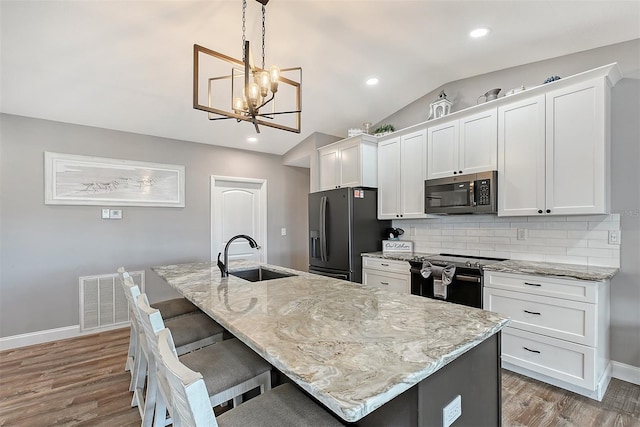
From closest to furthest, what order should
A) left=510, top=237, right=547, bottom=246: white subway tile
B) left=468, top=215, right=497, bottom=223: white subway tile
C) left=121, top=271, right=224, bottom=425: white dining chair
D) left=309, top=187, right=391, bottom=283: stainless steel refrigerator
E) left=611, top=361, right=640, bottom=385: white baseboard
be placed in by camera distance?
left=121, top=271, right=224, bottom=425: white dining chair → left=611, top=361, right=640, bottom=385: white baseboard → left=510, top=237, right=547, bottom=246: white subway tile → left=468, top=215, right=497, bottom=223: white subway tile → left=309, top=187, right=391, bottom=283: stainless steel refrigerator

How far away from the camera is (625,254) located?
235 centimetres

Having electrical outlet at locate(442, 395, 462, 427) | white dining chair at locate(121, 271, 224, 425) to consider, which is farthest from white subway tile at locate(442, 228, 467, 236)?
white dining chair at locate(121, 271, 224, 425)

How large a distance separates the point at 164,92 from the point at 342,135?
2.43 metres

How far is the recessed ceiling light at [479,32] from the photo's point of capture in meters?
2.47

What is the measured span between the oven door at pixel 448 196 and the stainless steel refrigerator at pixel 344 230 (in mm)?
762

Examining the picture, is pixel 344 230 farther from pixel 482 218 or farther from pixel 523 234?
pixel 523 234

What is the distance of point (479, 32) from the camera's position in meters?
2.50

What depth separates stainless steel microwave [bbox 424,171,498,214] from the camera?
278cm

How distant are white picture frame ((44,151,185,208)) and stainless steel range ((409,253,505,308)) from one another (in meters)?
3.18

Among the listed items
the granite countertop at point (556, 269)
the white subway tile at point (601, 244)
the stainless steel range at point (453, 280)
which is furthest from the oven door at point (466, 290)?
the white subway tile at point (601, 244)

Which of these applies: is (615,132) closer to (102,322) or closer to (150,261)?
(150,261)

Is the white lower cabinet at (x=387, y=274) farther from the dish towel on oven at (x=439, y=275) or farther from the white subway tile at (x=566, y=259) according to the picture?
the white subway tile at (x=566, y=259)

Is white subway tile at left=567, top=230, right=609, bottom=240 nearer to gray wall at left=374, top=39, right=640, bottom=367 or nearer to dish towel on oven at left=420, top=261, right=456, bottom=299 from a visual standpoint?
gray wall at left=374, top=39, right=640, bottom=367

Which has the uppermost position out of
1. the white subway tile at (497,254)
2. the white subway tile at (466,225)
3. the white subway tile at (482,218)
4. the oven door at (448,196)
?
the oven door at (448,196)
